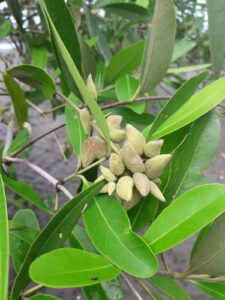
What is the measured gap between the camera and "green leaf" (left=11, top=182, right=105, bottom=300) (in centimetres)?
53

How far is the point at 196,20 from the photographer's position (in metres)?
1.82

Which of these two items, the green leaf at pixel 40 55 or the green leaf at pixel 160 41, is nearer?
the green leaf at pixel 160 41

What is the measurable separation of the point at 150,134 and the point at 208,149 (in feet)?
0.40

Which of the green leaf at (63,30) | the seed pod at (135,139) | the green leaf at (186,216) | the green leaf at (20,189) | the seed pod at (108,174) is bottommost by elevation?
the green leaf at (20,189)

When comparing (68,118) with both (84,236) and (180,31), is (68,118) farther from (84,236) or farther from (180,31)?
(180,31)

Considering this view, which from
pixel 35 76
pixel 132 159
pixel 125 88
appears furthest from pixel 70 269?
pixel 125 88

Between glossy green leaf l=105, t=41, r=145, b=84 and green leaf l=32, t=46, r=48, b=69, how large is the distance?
27 cm

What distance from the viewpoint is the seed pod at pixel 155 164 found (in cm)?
55

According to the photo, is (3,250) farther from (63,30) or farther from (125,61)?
(125,61)

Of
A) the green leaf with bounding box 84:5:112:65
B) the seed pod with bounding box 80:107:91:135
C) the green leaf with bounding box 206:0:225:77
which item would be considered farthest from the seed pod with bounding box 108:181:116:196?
the green leaf with bounding box 84:5:112:65

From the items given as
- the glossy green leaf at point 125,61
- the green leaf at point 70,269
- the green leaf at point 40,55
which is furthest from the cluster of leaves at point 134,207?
the green leaf at point 40,55

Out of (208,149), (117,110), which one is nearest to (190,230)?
(208,149)

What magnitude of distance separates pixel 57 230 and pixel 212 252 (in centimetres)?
27

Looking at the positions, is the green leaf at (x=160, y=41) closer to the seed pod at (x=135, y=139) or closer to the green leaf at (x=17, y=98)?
the seed pod at (x=135, y=139)
